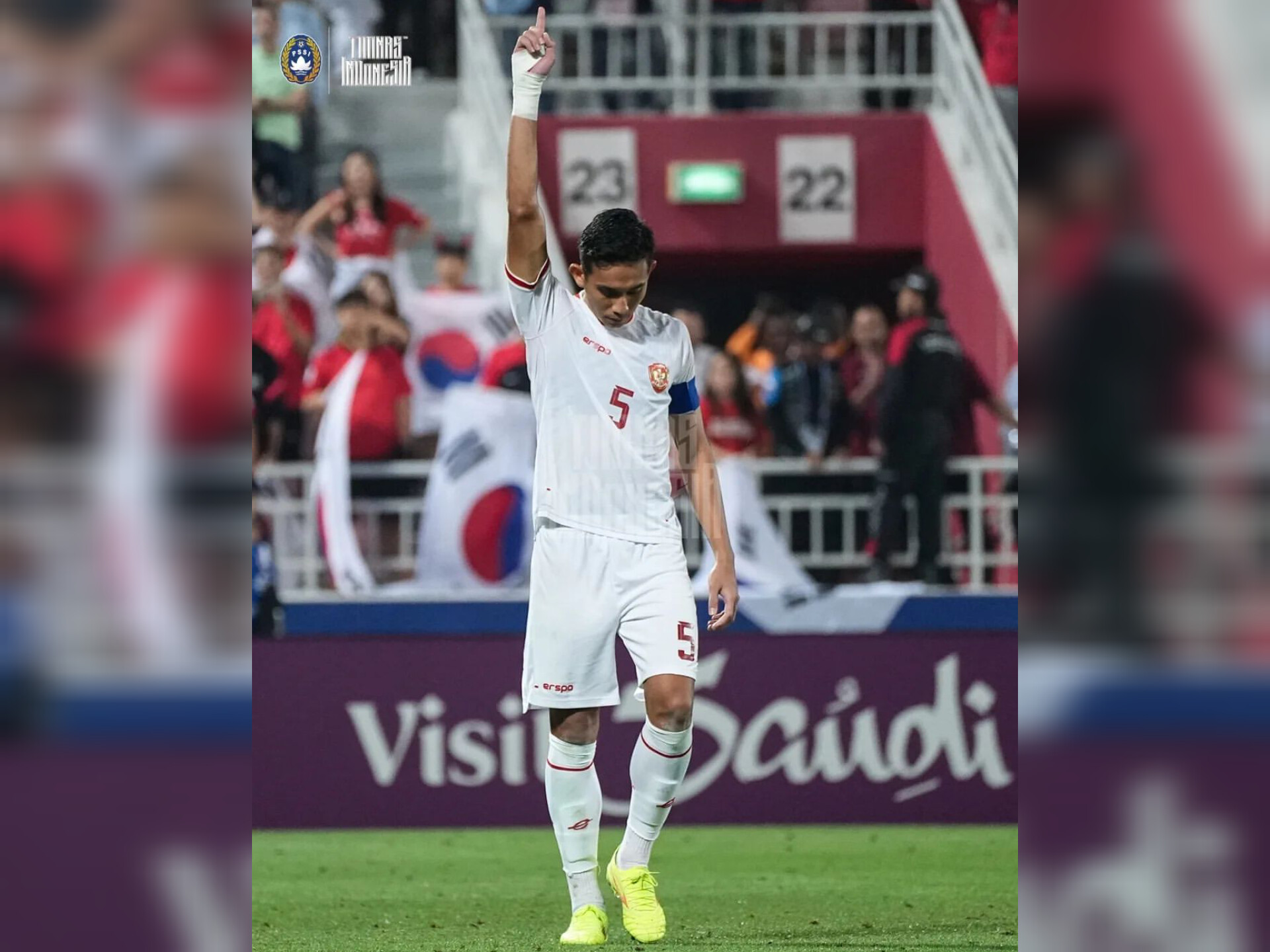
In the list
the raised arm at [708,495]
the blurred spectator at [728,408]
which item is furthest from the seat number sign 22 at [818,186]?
the raised arm at [708,495]

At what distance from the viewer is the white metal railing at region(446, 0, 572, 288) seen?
955 cm

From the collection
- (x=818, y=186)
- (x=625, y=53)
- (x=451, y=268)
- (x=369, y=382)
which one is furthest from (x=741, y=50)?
(x=369, y=382)

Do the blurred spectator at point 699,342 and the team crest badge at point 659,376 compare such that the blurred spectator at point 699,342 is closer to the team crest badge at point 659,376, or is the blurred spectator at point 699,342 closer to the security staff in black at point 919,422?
the security staff in black at point 919,422

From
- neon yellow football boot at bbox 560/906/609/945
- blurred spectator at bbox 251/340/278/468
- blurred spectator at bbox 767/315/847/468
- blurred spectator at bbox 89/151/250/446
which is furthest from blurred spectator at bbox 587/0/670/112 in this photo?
blurred spectator at bbox 89/151/250/446

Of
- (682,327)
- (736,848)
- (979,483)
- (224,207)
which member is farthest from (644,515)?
(979,483)

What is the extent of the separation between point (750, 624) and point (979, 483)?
1.19 meters

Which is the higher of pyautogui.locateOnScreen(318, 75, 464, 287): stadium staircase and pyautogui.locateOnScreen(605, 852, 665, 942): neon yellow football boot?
pyautogui.locateOnScreen(318, 75, 464, 287): stadium staircase

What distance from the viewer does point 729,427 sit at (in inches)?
330

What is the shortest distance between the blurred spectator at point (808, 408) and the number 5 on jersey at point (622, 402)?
12.6 ft

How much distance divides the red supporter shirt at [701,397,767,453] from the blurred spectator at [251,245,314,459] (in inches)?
68.4

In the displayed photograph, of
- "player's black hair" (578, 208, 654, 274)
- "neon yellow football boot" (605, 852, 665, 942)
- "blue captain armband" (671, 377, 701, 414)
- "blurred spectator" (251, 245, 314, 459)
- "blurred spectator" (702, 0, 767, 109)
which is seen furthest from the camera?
"blurred spectator" (702, 0, 767, 109)

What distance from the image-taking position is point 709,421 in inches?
328

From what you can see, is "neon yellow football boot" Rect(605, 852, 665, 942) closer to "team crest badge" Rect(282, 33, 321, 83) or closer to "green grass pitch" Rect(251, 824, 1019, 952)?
"green grass pitch" Rect(251, 824, 1019, 952)

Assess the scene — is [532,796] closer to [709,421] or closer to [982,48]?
[709,421]
